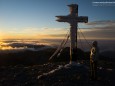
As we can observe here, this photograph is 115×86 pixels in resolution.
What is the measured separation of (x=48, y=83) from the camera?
20.8 meters

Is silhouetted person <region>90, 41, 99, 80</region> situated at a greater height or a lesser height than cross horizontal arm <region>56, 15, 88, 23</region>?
lesser

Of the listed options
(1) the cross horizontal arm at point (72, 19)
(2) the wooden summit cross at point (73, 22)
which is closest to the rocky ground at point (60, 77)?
(2) the wooden summit cross at point (73, 22)

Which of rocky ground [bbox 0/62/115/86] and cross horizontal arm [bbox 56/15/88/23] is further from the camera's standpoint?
cross horizontal arm [bbox 56/15/88/23]

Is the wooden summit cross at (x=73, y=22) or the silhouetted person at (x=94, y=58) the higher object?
the wooden summit cross at (x=73, y=22)

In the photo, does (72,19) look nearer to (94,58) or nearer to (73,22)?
(73,22)

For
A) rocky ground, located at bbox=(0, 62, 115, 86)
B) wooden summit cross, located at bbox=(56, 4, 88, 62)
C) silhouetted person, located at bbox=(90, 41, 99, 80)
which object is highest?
wooden summit cross, located at bbox=(56, 4, 88, 62)

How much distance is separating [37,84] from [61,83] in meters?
1.72

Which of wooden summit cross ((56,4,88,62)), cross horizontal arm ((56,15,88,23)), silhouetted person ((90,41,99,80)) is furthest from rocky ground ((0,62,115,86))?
cross horizontal arm ((56,15,88,23))

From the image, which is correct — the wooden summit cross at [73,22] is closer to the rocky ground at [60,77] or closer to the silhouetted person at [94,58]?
the rocky ground at [60,77]

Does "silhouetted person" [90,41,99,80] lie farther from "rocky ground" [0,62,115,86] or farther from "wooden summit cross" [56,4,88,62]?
"wooden summit cross" [56,4,88,62]

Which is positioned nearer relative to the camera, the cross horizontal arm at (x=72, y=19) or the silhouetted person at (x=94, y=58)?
the silhouetted person at (x=94, y=58)

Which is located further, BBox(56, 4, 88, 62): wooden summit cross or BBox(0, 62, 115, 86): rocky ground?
BBox(56, 4, 88, 62): wooden summit cross

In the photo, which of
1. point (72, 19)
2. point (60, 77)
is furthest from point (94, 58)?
point (72, 19)

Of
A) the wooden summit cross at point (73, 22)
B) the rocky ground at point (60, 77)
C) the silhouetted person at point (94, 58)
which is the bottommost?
the rocky ground at point (60, 77)
